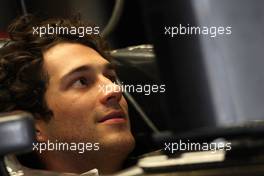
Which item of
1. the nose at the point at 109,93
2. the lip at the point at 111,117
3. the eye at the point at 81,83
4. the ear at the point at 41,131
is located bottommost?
the ear at the point at 41,131

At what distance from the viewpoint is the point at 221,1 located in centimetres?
98

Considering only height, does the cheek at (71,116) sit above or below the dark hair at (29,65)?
below

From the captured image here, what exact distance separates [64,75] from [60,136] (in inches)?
5.1

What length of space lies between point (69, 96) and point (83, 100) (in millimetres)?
34

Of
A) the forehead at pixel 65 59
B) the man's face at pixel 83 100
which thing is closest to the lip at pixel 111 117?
the man's face at pixel 83 100

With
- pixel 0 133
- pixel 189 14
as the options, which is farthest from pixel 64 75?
pixel 0 133

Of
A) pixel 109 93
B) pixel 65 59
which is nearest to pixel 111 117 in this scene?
pixel 109 93

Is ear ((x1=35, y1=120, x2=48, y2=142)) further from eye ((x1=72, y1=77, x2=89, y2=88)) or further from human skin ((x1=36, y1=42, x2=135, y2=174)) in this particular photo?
eye ((x1=72, y1=77, x2=89, y2=88))

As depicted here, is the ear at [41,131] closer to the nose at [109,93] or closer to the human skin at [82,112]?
the human skin at [82,112]

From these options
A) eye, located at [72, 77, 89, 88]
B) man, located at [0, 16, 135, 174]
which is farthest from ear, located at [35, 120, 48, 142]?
A: eye, located at [72, 77, 89, 88]

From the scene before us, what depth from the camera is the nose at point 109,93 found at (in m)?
1.01

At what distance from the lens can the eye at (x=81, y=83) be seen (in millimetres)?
1026

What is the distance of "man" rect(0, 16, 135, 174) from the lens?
3.32ft

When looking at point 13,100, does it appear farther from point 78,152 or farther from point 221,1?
point 221,1
